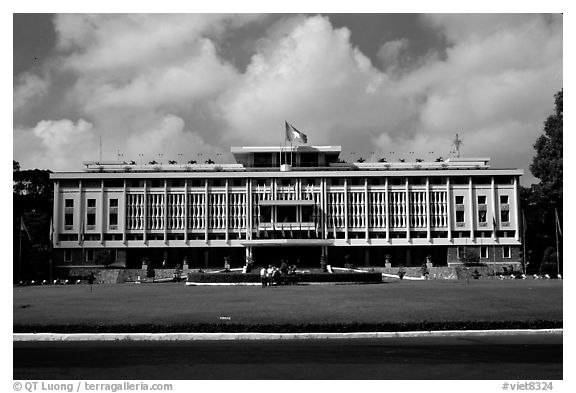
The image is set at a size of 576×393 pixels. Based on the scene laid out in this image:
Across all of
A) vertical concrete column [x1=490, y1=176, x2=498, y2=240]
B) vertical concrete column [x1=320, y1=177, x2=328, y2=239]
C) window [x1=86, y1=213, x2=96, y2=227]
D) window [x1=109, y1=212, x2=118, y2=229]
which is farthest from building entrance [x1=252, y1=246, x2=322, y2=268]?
vertical concrete column [x1=490, y1=176, x2=498, y2=240]

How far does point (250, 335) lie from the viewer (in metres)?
22.0

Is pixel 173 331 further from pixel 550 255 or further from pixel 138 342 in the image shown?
pixel 550 255

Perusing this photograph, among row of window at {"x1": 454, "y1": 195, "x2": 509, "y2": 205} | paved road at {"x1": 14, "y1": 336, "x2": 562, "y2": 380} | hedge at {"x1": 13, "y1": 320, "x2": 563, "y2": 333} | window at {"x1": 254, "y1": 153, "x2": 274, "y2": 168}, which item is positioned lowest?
paved road at {"x1": 14, "y1": 336, "x2": 562, "y2": 380}

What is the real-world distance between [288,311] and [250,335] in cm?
423

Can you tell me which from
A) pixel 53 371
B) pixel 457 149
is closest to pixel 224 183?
pixel 457 149

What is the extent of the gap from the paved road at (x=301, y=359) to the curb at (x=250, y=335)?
0.57 metres

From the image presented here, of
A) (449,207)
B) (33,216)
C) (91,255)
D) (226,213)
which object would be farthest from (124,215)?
(449,207)

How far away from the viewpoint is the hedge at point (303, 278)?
47938 millimetres

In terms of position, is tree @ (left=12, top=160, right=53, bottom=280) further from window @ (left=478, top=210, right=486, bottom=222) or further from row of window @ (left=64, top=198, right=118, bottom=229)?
window @ (left=478, top=210, right=486, bottom=222)

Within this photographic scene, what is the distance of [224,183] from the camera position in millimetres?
91750

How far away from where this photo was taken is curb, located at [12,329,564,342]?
22.0 meters

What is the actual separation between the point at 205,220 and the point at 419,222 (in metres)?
29.6

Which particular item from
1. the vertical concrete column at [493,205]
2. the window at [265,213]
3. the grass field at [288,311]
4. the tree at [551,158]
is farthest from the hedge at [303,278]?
the vertical concrete column at [493,205]

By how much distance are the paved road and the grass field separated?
130cm
